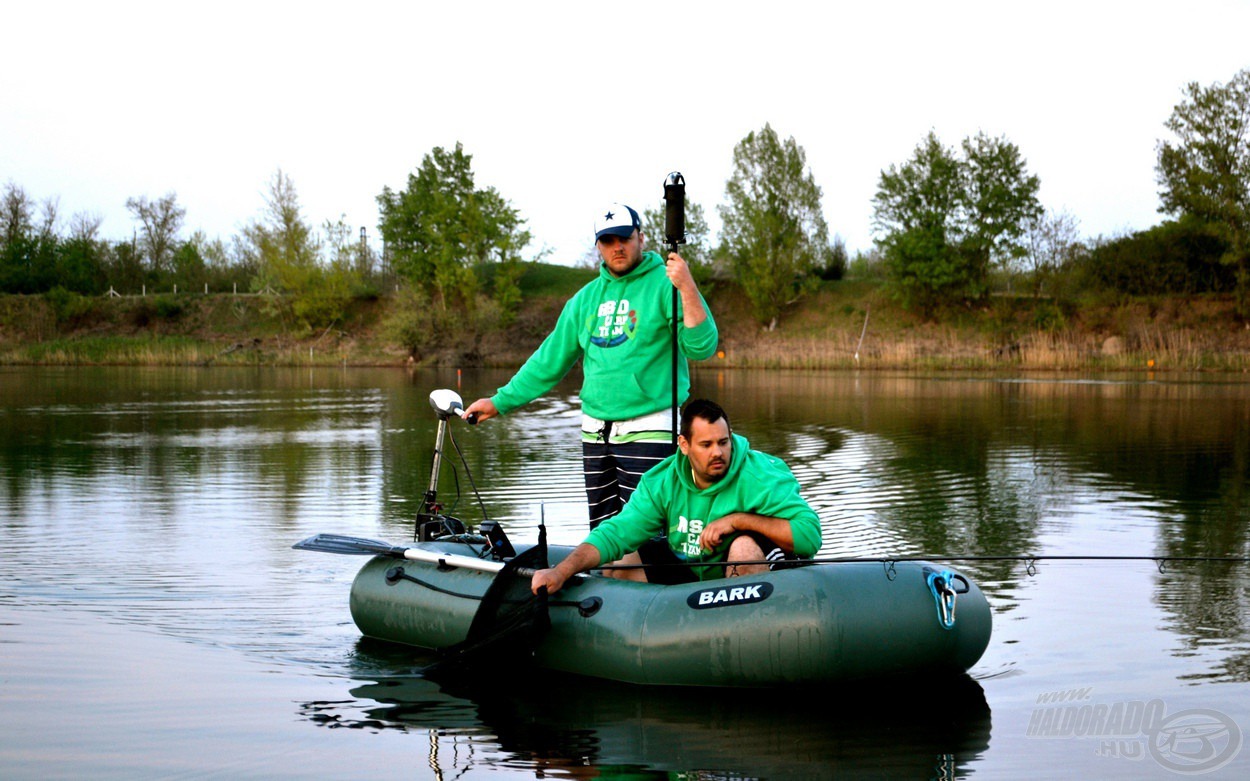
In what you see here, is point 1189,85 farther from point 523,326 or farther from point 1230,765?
point 1230,765

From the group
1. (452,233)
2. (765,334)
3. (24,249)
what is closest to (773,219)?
(765,334)

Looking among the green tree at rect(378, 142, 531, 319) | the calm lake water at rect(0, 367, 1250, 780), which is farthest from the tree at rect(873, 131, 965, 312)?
the calm lake water at rect(0, 367, 1250, 780)

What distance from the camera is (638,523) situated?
581 centimetres

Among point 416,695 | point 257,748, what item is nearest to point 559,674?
point 416,695

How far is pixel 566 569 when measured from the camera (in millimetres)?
5660

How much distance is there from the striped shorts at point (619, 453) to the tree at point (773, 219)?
4569 cm

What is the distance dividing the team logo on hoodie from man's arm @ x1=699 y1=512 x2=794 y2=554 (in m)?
1.18

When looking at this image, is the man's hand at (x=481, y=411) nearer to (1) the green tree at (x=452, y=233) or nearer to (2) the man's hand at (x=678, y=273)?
(2) the man's hand at (x=678, y=273)

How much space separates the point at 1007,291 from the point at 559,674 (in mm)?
47121

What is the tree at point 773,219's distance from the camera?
52.0 metres

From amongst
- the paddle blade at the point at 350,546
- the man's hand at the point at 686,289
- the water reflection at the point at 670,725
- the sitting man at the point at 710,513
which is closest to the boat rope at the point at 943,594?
the water reflection at the point at 670,725

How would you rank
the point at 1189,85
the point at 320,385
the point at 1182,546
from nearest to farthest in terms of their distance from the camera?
the point at 1182,546 → the point at 320,385 → the point at 1189,85

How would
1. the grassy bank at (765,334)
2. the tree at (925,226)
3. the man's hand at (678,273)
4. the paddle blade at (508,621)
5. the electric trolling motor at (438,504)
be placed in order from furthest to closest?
1. the tree at (925,226)
2. the grassy bank at (765,334)
3. the electric trolling motor at (438,504)
4. the man's hand at (678,273)
5. the paddle blade at (508,621)

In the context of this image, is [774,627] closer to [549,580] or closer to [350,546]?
[549,580]
